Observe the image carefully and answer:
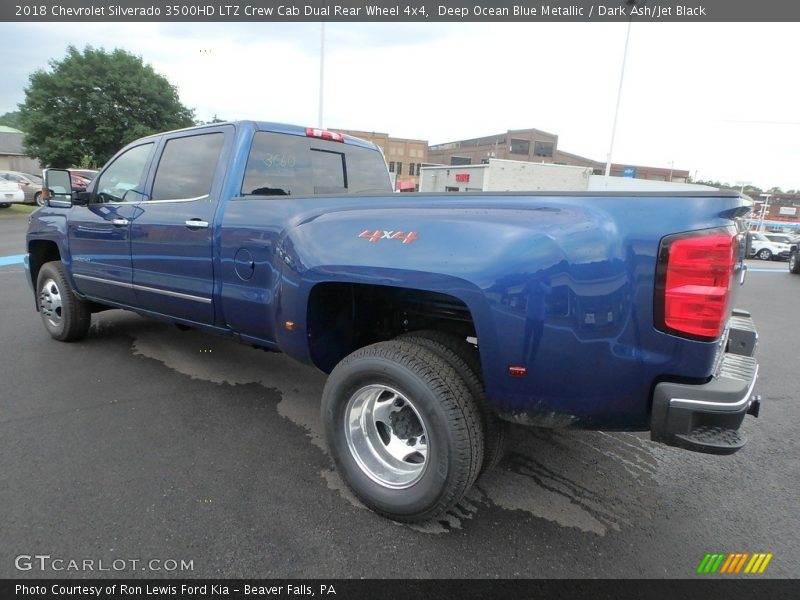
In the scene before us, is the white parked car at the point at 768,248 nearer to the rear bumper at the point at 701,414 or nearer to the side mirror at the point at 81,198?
the rear bumper at the point at 701,414

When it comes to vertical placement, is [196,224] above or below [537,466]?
above

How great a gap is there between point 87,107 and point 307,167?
32165mm

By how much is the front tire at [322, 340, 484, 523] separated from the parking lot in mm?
184

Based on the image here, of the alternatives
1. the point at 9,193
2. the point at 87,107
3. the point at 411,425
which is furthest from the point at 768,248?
the point at 87,107

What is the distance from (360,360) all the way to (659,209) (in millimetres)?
1377

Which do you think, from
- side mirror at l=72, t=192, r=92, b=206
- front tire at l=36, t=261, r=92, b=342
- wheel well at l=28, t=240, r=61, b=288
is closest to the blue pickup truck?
side mirror at l=72, t=192, r=92, b=206

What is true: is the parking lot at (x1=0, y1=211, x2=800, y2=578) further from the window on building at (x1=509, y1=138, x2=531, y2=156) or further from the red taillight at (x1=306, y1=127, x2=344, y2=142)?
the window on building at (x1=509, y1=138, x2=531, y2=156)

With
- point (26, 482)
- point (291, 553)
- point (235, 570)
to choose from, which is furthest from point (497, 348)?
point (26, 482)

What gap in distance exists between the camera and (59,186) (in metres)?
4.32

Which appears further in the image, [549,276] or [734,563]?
[734,563]

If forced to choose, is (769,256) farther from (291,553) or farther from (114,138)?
(114,138)

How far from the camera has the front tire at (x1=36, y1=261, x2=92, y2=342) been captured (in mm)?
4504

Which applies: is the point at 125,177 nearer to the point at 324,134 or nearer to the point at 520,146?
the point at 324,134

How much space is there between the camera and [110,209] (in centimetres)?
394
